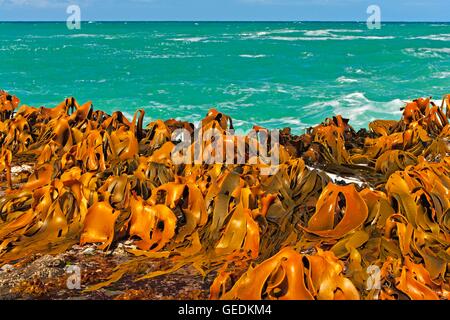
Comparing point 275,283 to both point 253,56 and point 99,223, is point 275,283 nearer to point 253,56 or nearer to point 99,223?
point 99,223

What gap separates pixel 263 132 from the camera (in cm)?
464

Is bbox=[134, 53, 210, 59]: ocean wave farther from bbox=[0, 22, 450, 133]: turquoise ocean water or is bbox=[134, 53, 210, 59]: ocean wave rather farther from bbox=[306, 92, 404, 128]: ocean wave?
bbox=[306, 92, 404, 128]: ocean wave

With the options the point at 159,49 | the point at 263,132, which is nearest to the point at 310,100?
the point at 263,132

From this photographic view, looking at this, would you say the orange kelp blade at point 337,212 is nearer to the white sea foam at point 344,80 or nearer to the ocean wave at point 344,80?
the ocean wave at point 344,80

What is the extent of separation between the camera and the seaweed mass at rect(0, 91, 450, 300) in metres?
2.44

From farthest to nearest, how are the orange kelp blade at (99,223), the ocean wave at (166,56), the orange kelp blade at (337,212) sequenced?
the ocean wave at (166,56)
the orange kelp blade at (99,223)
the orange kelp blade at (337,212)

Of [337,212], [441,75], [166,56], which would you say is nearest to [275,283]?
[337,212]

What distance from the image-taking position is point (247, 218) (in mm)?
3072

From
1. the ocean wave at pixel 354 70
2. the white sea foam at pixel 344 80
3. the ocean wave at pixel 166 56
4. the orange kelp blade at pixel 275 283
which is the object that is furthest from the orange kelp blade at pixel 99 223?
the ocean wave at pixel 166 56

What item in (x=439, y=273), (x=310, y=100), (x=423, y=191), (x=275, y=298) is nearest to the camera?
(x=275, y=298)

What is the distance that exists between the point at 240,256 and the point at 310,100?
37.5 feet

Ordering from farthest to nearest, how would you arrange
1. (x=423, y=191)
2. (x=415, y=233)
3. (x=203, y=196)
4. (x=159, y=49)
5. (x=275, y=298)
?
(x=159, y=49) → (x=203, y=196) → (x=423, y=191) → (x=415, y=233) → (x=275, y=298)

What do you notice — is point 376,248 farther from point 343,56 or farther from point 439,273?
point 343,56

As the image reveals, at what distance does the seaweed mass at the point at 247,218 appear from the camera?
2436 mm
